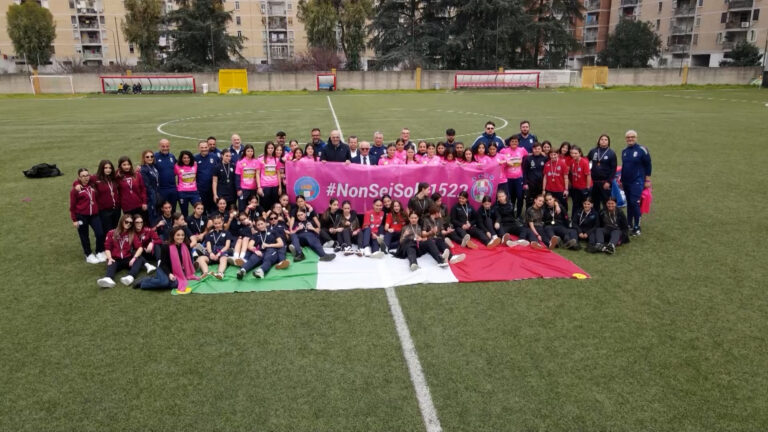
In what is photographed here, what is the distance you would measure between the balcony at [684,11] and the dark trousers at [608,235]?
85.0m

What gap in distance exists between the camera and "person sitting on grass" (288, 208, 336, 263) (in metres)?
9.26

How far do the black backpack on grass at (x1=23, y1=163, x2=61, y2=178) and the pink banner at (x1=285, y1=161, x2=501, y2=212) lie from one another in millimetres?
9290

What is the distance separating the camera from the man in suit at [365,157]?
11.2 metres

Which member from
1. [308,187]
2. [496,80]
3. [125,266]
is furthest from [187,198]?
[496,80]

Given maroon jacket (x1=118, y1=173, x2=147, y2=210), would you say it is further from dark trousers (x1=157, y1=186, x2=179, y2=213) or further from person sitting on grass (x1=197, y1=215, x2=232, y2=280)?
person sitting on grass (x1=197, y1=215, x2=232, y2=280)

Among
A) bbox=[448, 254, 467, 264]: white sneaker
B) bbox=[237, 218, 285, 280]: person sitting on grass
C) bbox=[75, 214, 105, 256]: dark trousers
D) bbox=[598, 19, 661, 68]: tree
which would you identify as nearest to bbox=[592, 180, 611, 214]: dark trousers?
bbox=[448, 254, 467, 264]: white sneaker

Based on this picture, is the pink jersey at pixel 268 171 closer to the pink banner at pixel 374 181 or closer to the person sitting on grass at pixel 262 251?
the pink banner at pixel 374 181

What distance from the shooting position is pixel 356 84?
2270 inches

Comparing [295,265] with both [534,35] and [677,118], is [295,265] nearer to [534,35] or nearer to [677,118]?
[677,118]

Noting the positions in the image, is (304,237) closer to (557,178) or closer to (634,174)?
(557,178)

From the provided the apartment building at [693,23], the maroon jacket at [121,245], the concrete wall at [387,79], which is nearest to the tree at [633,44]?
the apartment building at [693,23]

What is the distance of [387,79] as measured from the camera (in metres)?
57.5

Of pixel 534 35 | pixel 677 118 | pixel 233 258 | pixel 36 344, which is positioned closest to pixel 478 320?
pixel 233 258

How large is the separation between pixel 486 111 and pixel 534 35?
118 ft
